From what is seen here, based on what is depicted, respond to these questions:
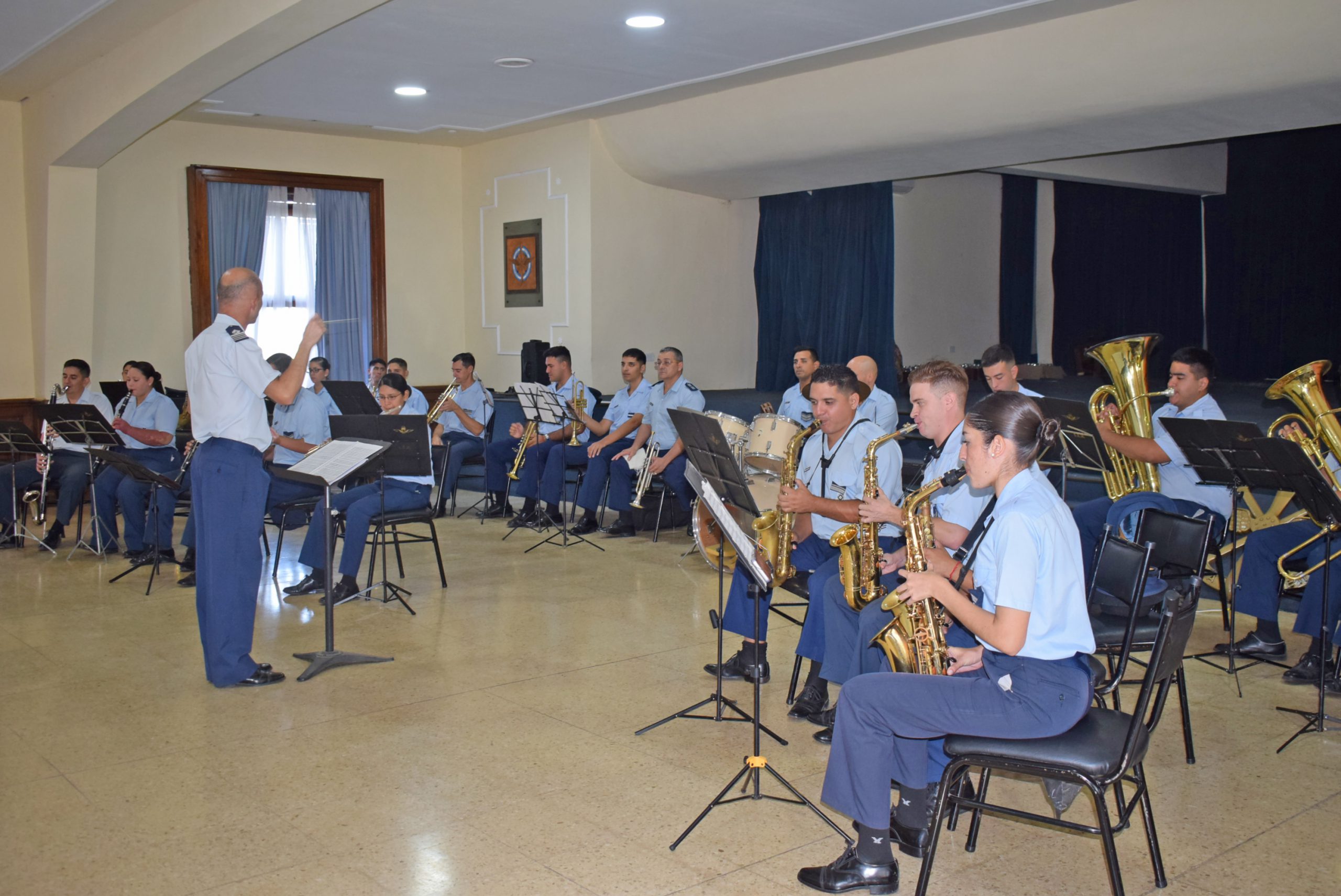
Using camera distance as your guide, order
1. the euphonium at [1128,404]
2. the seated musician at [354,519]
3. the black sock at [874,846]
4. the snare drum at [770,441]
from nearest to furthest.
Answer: the black sock at [874,846]
the euphonium at [1128,404]
the seated musician at [354,519]
the snare drum at [770,441]

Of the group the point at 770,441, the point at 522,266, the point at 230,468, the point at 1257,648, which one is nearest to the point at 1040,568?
the point at 1257,648

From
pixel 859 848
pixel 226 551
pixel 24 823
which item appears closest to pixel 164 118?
pixel 226 551

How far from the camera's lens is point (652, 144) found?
9344 millimetres

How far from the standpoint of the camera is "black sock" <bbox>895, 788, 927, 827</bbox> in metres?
2.96

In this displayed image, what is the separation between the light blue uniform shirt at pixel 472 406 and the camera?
8.88 m

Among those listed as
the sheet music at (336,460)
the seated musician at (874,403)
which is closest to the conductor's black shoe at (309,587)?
the sheet music at (336,460)

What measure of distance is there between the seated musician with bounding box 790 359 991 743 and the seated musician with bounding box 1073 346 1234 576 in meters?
1.66

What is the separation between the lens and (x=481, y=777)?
11.7 ft

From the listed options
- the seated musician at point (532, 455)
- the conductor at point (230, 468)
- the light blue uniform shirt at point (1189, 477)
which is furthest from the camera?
the seated musician at point (532, 455)

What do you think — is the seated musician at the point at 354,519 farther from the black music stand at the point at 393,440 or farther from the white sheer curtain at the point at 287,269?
the white sheer curtain at the point at 287,269

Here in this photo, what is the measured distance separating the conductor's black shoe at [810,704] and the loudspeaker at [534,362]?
5.96 m

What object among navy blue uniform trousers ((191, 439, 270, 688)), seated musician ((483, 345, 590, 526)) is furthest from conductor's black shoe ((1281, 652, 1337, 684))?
seated musician ((483, 345, 590, 526))

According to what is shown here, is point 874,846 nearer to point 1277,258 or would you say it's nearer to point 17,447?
point 17,447

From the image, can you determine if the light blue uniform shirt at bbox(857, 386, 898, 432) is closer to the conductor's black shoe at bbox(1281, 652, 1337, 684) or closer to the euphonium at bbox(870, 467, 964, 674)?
the conductor's black shoe at bbox(1281, 652, 1337, 684)
